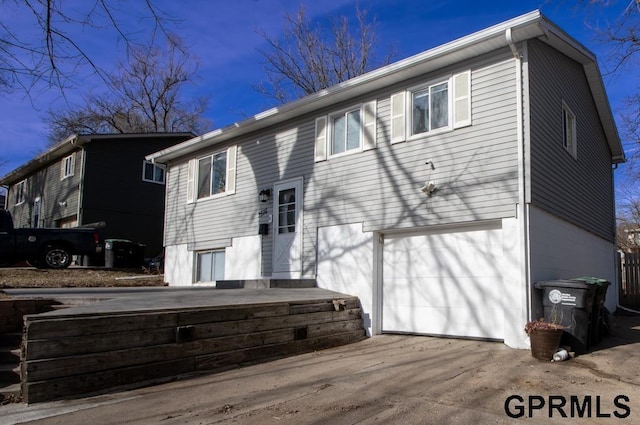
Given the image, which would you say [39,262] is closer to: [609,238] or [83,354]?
[83,354]

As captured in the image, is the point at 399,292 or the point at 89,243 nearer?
the point at 399,292

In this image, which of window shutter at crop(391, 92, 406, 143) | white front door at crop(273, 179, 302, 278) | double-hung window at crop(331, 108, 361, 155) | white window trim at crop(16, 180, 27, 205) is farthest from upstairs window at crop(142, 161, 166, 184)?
window shutter at crop(391, 92, 406, 143)

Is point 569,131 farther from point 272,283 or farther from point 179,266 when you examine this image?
point 179,266

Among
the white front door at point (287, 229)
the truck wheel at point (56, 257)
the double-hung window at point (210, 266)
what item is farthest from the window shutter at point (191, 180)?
the truck wheel at point (56, 257)

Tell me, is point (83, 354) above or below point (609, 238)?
below

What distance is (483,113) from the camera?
8250mm

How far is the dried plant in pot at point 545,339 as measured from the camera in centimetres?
648

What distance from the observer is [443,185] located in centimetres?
858

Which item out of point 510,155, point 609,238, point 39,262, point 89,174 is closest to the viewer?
point 510,155

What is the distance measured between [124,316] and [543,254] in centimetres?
Result: 618

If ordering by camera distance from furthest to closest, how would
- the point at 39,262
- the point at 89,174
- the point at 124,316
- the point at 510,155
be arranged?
the point at 89,174 → the point at 39,262 → the point at 510,155 → the point at 124,316

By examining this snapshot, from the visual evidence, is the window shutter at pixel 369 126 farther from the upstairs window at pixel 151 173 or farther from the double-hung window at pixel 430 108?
the upstairs window at pixel 151 173

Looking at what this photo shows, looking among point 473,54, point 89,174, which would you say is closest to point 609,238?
point 473,54
